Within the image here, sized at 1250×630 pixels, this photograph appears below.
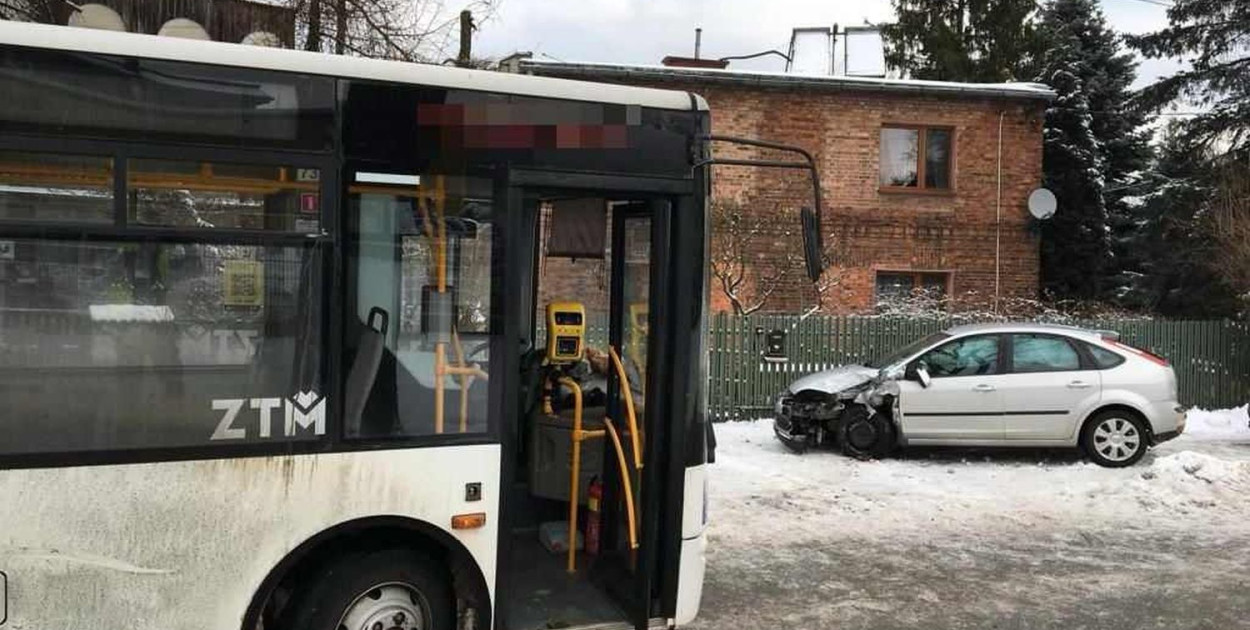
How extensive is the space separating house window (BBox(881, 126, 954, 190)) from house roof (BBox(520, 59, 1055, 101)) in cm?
77

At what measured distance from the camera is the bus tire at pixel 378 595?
3.95 m

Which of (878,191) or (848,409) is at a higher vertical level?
(878,191)

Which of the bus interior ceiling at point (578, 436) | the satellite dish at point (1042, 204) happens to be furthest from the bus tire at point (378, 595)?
the satellite dish at point (1042, 204)

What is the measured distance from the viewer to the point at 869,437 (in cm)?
1095

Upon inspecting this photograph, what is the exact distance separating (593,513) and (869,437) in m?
6.50

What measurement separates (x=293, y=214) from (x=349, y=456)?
961mm

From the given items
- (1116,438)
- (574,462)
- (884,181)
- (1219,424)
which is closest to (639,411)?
(574,462)

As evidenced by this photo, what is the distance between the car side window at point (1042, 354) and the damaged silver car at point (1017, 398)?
0.04 ft

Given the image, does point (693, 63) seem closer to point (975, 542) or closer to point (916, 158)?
point (916, 158)

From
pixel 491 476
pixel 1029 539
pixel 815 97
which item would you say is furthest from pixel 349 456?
pixel 815 97

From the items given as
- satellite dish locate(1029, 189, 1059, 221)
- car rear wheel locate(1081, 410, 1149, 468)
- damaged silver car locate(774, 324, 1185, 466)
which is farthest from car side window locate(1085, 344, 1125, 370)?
satellite dish locate(1029, 189, 1059, 221)

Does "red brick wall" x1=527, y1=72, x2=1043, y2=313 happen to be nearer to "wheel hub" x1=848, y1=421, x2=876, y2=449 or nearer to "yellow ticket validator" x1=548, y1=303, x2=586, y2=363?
"wheel hub" x1=848, y1=421, x2=876, y2=449

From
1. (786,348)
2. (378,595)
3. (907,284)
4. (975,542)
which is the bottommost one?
(975,542)

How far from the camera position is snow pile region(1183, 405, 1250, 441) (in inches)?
538
